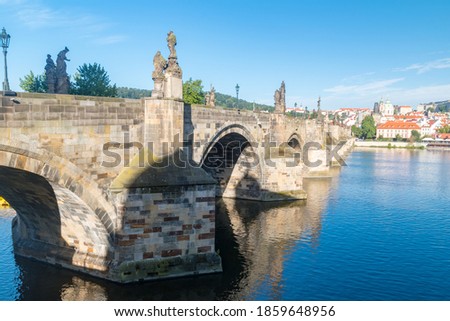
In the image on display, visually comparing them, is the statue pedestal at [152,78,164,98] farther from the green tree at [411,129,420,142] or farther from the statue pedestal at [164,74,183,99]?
the green tree at [411,129,420,142]

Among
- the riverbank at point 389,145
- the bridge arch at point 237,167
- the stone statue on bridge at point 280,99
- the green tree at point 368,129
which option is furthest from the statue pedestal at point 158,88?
the green tree at point 368,129

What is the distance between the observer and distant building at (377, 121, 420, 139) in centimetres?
17050

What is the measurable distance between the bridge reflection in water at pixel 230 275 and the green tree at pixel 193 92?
3351 centimetres

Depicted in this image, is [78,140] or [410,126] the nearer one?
[78,140]

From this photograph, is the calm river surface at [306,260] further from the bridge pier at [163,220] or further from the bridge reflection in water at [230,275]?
the bridge pier at [163,220]

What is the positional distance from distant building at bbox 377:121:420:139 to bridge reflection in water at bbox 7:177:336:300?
156111 mm

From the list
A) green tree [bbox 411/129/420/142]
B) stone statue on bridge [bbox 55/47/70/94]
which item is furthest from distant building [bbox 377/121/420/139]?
stone statue on bridge [bbox 55/47/70/94]

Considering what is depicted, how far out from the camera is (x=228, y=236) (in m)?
26.6

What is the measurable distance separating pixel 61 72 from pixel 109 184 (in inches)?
267

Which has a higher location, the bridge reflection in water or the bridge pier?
the bridge pier

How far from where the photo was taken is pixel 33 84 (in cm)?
5088
